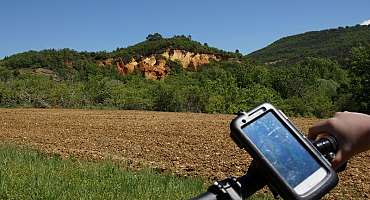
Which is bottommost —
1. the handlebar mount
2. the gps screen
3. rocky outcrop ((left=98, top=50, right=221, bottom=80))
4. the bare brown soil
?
the bare brown soil

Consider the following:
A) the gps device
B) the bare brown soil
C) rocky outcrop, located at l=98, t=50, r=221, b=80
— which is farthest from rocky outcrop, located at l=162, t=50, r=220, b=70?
the gps device

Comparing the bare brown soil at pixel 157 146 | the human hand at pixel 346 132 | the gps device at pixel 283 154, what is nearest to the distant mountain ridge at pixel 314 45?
the bare brown soil at pixel 157 146

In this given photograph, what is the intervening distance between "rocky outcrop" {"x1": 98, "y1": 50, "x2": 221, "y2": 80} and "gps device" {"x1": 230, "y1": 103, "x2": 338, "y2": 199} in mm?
84665

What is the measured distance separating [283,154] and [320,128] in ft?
0.75

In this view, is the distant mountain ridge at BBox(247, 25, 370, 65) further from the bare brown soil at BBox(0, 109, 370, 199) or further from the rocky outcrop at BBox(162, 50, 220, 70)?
the bare brown soil at BBox(0, 109, 370, 199)

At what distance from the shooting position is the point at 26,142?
52.7ft

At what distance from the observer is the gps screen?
3.61ft

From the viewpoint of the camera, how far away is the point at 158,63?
3492 inches

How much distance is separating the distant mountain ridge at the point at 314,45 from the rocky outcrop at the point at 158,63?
2152 centimetres

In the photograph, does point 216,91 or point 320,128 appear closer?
point 320,128

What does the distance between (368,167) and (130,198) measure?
776cm

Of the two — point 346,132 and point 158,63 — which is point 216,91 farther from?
point 346,132

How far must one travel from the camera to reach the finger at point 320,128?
1301 millimetres

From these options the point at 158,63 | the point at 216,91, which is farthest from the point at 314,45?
the point at 216,91
